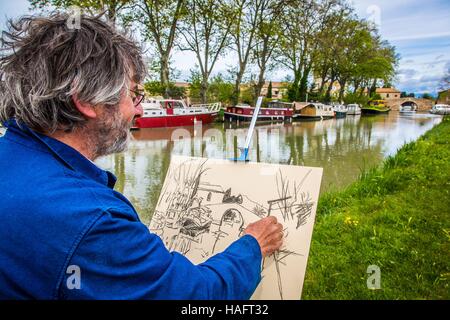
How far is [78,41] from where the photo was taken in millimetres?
863

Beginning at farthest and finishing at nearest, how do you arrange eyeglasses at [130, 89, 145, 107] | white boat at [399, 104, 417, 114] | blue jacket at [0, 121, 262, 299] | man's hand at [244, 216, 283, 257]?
white boat at [399, 104, 417, 114]
man's hand at [244, 216, 283, 257]
eyeglasses at [130, 89, 145, 107]
blue jacket at [0, 121, 262, 299]

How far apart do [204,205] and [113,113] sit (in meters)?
0.78

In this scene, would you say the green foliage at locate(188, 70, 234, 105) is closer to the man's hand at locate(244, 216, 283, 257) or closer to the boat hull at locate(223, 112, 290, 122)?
the boat hull at locate(223, 112, 290, 122)

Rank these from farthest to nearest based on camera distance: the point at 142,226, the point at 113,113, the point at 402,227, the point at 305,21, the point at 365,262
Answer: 1. the point at 305,21
2. the point at 402,227
3. the point at 365,262
4. the point at 113,113
5. the point at 142,226

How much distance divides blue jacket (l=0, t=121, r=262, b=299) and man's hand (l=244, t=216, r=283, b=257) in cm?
40

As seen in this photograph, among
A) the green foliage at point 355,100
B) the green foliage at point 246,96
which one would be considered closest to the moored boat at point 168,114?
the green foliage at point 246,96

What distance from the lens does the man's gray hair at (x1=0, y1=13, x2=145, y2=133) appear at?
848 millimetres

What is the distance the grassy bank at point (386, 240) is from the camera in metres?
2.19

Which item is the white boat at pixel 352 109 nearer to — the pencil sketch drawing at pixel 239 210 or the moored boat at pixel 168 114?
the moored boat at pixel 168 114

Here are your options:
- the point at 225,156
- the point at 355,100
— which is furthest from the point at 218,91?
the point at 225,156

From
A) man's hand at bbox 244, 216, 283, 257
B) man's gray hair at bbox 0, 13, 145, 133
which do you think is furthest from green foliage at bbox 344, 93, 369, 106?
man's gray hair at bbox 0, 13, 145, 133
